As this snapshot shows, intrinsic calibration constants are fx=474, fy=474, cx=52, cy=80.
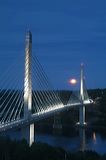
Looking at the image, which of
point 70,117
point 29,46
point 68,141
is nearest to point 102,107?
point 70,117

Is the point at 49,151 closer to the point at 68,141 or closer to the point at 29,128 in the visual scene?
the point at 29,128

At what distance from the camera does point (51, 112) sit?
14016mm

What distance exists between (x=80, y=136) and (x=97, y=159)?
31.1 ft

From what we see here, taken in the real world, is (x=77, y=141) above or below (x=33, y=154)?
above

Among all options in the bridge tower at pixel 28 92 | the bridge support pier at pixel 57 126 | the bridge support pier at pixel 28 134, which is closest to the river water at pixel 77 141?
the bridge support pier at pixel 57 126

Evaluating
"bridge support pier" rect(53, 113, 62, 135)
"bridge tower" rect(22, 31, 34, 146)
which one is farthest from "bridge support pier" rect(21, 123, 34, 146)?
"bridge support pier" rect(53, 113, 62, 135)

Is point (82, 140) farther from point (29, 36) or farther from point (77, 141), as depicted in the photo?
→ point (29, 36)

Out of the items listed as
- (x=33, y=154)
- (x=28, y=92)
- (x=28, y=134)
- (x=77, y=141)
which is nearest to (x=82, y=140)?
(x=77, y=141)

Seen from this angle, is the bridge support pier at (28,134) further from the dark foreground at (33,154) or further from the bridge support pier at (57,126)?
the bridge support pier at (57,126)

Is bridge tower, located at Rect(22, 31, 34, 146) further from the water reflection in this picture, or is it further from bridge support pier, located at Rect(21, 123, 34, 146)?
the water reflection

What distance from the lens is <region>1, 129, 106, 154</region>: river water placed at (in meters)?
14.1

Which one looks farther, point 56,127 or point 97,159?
point 56,127

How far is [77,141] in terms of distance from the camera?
16.0 metres

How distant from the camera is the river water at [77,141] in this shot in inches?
554
